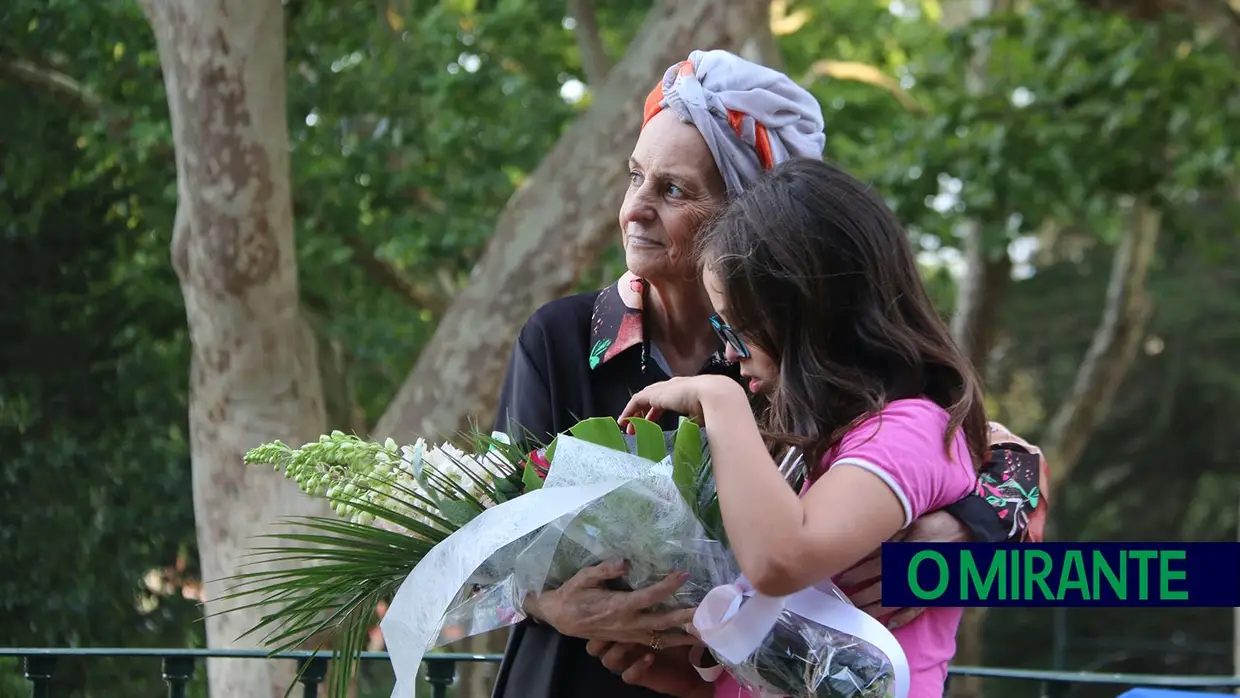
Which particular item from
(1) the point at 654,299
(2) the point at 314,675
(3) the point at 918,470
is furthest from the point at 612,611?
(2) the point at 314,675

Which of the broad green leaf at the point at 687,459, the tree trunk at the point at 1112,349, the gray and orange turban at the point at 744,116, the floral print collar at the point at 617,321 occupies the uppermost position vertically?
the tree trunk at the point at 1112,349

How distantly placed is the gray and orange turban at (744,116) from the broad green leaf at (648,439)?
1.97 ft

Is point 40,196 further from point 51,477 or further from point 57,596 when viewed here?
point 57,596

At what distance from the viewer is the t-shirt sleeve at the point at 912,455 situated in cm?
169

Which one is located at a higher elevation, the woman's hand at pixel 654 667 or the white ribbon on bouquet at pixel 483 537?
the white ribbon on bouquet at pixel 483 537

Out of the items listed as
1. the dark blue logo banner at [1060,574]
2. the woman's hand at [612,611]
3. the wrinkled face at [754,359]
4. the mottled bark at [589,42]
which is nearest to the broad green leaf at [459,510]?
the woman's hand at [612,611]

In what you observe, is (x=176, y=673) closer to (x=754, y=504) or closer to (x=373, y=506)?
(x=373, y=506)

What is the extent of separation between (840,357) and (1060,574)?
1.65ft

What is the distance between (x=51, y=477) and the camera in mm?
5609

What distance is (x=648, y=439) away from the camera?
186 centimetres

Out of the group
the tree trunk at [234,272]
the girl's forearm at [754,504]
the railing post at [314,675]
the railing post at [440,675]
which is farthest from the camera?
the tree trunk at [234,272]

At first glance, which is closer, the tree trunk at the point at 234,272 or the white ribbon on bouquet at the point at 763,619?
the white ribbon on bouquet at the point at 763,619

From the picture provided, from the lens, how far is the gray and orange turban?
235 cm

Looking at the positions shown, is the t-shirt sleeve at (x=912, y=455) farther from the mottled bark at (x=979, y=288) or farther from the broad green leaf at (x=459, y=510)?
the mottled bark at (x=979, y=288)
